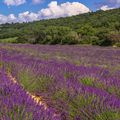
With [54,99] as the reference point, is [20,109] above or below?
above

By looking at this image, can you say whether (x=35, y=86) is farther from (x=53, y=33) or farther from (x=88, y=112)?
(x=53, y=33)

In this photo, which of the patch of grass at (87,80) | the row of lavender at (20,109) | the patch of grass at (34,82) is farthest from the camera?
the patch of grass at (87,80)

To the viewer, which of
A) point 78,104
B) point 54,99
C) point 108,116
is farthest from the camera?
point 54,99

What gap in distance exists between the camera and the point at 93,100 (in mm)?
4508

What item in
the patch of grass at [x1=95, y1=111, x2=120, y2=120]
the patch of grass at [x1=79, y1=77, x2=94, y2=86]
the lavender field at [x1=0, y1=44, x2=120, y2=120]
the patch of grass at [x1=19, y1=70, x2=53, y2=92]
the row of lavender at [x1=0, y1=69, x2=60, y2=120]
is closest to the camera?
the row of lavender at [x1=0, y1=69, x2=60, y2=120]

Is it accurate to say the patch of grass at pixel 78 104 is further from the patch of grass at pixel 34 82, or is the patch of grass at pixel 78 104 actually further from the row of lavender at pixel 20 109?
the patch of grass at pixel 34 82

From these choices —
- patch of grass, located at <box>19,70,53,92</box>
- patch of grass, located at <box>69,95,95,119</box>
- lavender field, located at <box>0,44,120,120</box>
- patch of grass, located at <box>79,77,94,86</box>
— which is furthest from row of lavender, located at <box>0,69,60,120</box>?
patch of grass, located at <box>79,77,94,86</box>

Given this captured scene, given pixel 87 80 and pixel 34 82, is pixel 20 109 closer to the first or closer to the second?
pixel 34 82

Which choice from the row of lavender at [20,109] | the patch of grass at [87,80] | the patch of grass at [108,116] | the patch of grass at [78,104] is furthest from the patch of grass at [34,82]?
the patch of grass at [108,116]

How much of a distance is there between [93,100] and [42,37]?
6128cm

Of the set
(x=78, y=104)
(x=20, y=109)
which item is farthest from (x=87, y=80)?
(x=20, y=109)

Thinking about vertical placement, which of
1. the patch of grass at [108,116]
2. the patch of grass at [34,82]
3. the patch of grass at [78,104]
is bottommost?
the patch of grass at [34,82]

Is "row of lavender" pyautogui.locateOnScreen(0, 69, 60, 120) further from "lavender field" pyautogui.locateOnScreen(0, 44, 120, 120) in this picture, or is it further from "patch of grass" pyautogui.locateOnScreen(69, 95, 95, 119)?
"patch of grass" pyautogui.locateOnScreen(69, 95, 95, 119)

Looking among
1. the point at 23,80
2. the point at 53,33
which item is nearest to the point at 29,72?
the point at 23,80
